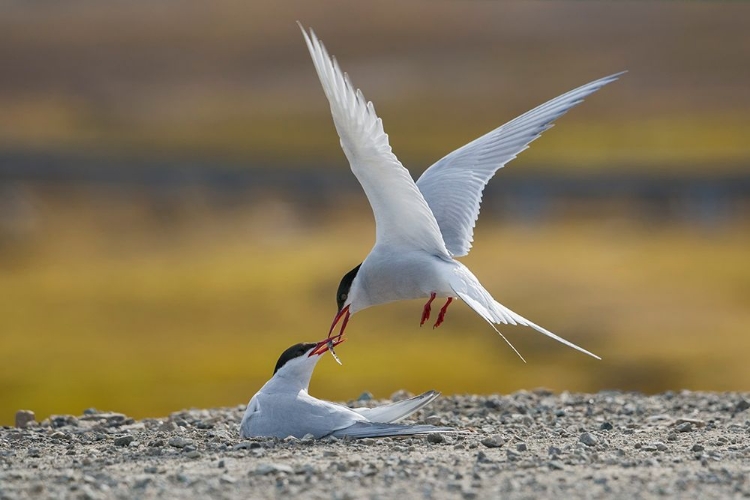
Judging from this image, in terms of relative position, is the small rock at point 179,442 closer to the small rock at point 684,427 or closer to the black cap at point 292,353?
the black cap at point 292,353

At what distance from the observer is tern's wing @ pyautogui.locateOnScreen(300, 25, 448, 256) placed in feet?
24.6

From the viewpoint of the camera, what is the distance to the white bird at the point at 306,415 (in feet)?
24.9

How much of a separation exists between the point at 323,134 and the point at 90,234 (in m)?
30.7

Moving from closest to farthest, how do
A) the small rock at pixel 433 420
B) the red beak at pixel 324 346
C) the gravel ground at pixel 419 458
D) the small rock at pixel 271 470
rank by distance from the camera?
1. the gravel ground at pixel 419 458
2. the small rock at pixel 271 470
3. the red beak at pixel 324 346
4. the small rock at pixel 433 420

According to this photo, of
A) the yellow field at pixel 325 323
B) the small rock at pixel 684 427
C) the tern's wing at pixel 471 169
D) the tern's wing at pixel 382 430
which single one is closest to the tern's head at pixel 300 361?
the tern's wing at pixel 382 430

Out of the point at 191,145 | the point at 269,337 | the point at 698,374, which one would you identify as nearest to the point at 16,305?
the point at 269,337

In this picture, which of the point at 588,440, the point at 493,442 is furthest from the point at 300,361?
the point at 588,440

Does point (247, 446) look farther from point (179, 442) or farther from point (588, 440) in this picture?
point (588, 440)

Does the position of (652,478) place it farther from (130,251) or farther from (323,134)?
(323,134)

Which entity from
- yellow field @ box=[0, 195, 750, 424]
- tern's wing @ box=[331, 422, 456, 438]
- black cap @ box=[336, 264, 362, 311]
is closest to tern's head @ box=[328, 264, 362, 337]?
black cap @ box=[336, 264, 362, 311]

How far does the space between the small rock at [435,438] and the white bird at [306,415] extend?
0.37 feet

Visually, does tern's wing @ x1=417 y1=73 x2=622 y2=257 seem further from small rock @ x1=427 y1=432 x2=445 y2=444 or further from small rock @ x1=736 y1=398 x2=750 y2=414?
small rock @ x1=736 y1=398 x2=750 y2=414

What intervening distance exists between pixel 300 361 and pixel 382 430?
3.21 feet

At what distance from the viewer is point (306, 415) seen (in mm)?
7730
